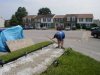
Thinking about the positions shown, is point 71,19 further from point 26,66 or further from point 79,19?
point 26,66

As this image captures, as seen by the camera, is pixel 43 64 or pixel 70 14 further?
pixel 70 14

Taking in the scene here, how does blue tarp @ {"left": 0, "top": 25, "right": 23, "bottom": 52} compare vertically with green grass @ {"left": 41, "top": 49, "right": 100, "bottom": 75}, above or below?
above

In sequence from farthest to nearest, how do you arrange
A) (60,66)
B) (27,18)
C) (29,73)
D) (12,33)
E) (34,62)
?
(27,18), (12,33), (34,62), (60,66), (29,73)

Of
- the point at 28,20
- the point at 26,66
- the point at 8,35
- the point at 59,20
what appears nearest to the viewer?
the point at 26,66

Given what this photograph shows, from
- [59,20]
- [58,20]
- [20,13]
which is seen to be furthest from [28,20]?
[59,20]

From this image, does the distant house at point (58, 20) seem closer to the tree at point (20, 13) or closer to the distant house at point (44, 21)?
the distant house at point (44, 21)

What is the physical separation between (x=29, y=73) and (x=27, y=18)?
95.1m

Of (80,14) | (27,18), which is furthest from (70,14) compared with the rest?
(27,18)

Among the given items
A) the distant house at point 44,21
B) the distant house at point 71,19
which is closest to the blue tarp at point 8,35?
the distant house at point 71,19

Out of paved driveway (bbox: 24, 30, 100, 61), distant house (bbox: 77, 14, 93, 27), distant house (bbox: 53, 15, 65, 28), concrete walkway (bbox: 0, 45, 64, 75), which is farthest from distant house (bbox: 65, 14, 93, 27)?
concrete walkway (bbox: 0, 45, 64, 75)

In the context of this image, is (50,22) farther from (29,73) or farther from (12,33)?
(29,73)

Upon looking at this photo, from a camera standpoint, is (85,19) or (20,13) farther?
(20,13)

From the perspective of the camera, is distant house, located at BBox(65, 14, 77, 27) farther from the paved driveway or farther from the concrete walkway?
the concrete walkway

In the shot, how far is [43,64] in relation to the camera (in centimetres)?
1166
